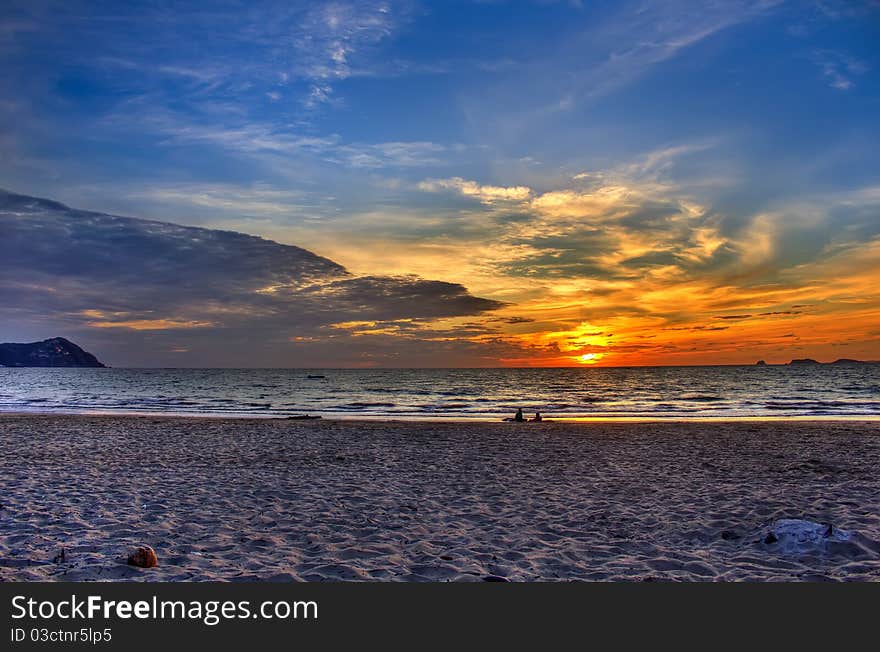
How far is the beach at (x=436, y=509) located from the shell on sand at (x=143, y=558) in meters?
0.09

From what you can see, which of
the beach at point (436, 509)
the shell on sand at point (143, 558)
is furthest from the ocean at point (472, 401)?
the shell on sand at point (143, 558)

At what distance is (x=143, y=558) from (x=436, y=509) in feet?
15.4

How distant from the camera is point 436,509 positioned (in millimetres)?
9336

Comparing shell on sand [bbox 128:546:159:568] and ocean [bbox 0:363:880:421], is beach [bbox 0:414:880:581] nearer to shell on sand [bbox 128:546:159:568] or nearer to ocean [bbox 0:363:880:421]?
shell on sand [bbox 128:546:159:568]

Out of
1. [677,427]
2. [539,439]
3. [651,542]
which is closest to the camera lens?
[651,542]

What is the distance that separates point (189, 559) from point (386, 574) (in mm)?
2511

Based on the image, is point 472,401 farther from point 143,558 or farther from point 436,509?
point 143,558

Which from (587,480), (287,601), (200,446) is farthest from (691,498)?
(200,446)

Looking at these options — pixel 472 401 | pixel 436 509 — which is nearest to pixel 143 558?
pixel 436 509

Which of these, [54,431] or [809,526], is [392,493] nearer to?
[809,526]

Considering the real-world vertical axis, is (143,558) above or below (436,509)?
above

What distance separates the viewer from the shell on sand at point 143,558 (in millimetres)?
6188

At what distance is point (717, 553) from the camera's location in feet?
22.8

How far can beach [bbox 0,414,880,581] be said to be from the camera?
638cm
